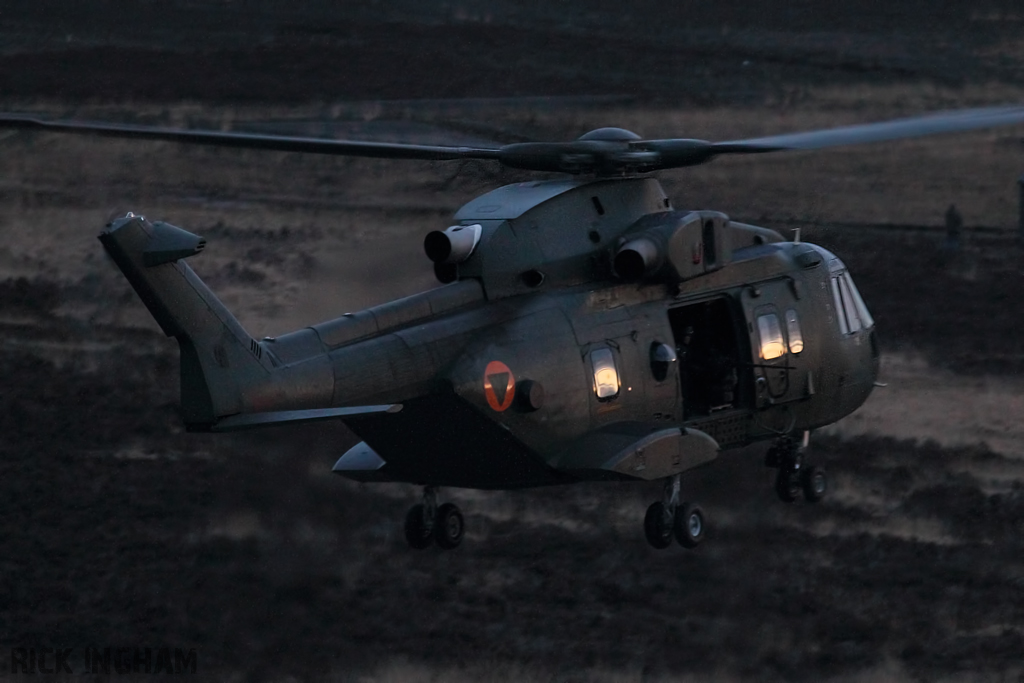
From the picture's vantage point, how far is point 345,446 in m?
28.6

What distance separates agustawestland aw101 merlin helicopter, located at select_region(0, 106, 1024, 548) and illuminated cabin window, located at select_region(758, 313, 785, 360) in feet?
Result: 0.08

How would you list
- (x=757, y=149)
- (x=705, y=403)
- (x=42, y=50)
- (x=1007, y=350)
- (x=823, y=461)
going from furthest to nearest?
1. (x=42, y=50)
2. (x=1007, y=350)
3. (x=823, y=461)
4. (x=705, y=403)
5. (x=757, y=149)

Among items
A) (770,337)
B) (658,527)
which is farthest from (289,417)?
(770,337)

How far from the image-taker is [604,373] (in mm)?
18422

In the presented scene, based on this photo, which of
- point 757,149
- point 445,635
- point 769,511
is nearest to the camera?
point 757,149

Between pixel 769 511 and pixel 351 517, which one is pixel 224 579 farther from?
pixel 769 511

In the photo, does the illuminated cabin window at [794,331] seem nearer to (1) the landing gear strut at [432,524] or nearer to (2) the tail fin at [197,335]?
(1) the landing gear strut at [432,524]

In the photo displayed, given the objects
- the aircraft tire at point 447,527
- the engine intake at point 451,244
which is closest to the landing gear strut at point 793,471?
the aircraft tire at point 447,527

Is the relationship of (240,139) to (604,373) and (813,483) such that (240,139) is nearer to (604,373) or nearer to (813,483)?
(604,373)

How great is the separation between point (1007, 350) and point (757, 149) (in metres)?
19.6

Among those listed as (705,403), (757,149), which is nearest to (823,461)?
(705,403)

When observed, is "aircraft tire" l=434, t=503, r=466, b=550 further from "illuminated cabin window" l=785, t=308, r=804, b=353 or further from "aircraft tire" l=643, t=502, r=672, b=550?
"illuminated cabin window" l=785, t=308, r=804, b=353

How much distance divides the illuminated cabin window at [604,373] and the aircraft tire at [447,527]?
2.36 meters

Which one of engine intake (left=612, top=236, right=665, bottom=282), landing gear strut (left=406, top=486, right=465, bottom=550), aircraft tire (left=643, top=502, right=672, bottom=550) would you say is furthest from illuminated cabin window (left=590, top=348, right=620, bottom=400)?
landing gear strut (left=406, top=486, right=465, bottom=550)
